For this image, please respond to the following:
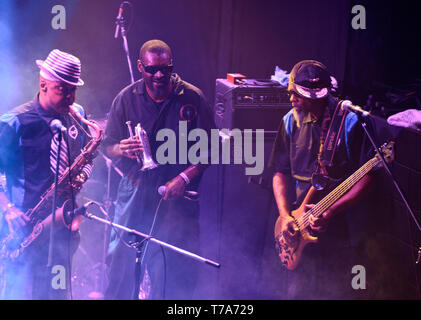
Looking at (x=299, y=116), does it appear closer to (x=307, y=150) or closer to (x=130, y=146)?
(x=307, y=150)

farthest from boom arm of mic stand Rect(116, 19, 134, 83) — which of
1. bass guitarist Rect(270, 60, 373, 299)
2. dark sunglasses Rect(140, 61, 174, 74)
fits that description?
Result: bass guitarist Rect(270, 60, 373, 299)

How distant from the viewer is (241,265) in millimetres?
5148

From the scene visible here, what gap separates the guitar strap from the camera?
445 cm

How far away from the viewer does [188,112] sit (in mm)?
4863

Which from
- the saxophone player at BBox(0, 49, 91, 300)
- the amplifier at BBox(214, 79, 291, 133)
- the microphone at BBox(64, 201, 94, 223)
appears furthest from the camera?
the amplifier at BBox(214, 79, 291, 133)

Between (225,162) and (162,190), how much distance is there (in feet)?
2.43

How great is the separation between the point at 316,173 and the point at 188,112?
4.44 ft

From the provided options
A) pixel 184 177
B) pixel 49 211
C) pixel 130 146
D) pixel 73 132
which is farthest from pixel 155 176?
pixel 49 211

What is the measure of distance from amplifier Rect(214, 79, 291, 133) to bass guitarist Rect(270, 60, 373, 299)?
194 mm

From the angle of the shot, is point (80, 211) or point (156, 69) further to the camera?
point (156, 69)
